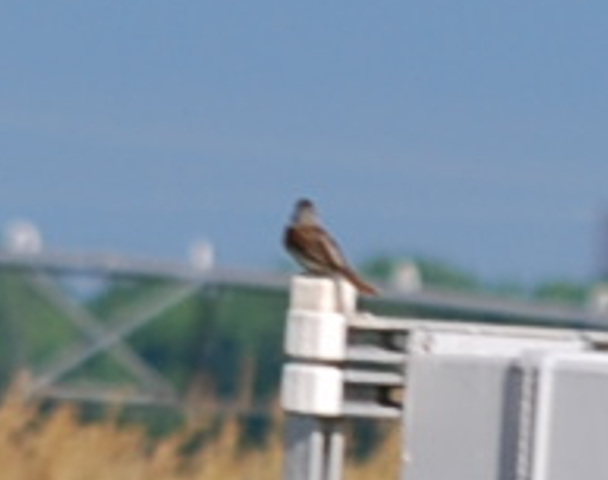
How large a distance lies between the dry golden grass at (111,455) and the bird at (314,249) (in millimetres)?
2048

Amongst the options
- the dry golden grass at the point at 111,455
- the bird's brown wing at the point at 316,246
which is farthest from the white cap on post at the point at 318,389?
the dry golden grass at the point at 111,455

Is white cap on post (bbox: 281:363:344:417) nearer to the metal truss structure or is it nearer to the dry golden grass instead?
the dry golden grass

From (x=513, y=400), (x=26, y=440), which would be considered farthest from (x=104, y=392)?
(x=513, y=400)

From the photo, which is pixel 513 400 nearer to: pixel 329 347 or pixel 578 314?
pixel 329 347

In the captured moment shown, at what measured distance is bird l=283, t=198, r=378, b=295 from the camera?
10289 mm

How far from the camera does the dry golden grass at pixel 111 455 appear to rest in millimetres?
14070

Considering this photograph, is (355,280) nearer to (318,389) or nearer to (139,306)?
(318,389)

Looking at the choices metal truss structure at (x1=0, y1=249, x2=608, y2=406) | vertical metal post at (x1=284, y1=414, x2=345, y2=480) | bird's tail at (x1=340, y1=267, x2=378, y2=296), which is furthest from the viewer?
metal truss structure at (x1=0, y1=249, x2=608, y2=406)

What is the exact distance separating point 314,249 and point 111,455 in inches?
157

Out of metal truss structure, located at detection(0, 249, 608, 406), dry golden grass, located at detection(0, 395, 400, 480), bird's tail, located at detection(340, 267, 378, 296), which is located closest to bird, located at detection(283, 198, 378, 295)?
bird's tail, located at detection(340, 267, 378, 296)

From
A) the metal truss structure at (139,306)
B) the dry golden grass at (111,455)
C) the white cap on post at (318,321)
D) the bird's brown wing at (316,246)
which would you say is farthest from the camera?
the metal truss structure at (139,306)

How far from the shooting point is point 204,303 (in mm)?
21766

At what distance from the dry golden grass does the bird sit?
2.05 m

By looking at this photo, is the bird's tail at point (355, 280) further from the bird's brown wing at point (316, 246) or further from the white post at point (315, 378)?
the white post at point (315, 378)
